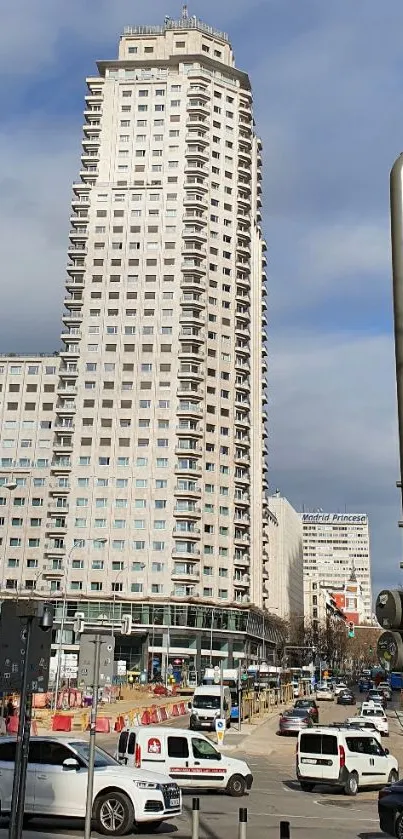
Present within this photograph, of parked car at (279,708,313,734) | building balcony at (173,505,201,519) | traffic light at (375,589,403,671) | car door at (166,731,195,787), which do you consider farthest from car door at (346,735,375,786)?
building balcony at (173,505,201,519)

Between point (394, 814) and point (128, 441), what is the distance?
84093mm

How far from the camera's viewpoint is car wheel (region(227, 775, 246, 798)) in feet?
67.2

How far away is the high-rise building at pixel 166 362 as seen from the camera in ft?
310

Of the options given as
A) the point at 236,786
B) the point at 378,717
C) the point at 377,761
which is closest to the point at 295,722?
the point at 378,717

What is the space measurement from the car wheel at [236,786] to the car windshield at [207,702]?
23.8 meters

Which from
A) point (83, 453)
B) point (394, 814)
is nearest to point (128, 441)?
point (83, 453)

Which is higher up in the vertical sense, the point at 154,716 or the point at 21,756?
the point at 21,756

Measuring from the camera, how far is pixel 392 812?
14398 mm

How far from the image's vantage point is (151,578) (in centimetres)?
9331

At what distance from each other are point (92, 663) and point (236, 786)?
380 inches

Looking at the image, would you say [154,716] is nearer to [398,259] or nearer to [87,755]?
[87,755]

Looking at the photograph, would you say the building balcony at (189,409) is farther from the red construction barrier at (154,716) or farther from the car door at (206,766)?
the car door at (206,766)

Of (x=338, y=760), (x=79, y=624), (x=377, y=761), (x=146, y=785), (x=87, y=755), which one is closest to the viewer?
(x=146, y=785)

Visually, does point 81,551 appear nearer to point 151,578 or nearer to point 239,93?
point 151,578
